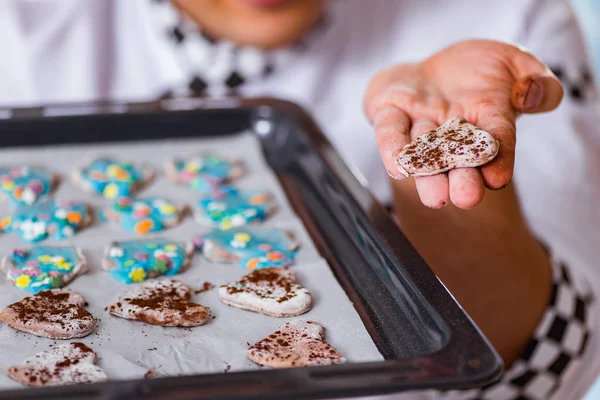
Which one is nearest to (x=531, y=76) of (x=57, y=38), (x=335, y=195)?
(x=335, y=195)

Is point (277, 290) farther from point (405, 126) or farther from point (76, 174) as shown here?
point (76, 174)

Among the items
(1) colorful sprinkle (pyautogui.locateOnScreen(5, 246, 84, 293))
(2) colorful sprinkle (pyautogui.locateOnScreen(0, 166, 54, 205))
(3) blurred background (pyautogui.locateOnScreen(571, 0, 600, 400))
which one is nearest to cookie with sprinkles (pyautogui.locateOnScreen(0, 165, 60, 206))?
(2) colorful sprinkle (pyautogui.locateOnScreen(0, 166, 54, 205))

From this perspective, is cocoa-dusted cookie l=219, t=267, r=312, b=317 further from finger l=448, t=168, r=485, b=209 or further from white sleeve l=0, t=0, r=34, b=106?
white sleeve l=0, t=0, r=34, b=106

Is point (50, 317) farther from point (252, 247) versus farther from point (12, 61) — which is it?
point (12, 61)

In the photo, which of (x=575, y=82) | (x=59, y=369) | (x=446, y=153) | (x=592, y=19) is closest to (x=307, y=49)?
(x=575, y=82)

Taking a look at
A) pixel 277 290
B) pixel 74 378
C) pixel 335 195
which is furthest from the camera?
pixel 335 195

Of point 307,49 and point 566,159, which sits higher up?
point 307,49

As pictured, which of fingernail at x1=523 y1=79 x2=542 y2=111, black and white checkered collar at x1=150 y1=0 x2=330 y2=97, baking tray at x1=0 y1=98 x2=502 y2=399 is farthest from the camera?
black and white checkered collar at x1=150 y1=0 x2=330 y2=97
